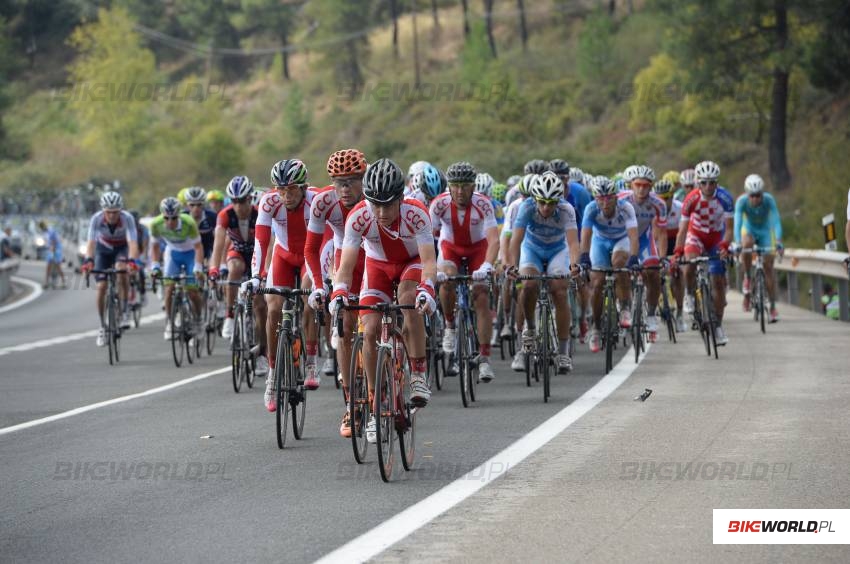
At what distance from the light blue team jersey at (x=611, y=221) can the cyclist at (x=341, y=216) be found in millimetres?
5139

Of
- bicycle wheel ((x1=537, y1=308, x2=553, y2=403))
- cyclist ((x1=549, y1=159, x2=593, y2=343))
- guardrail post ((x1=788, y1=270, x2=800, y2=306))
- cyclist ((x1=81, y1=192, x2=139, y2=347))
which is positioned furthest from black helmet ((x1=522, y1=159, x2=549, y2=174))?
guardrail post ((x1=788, y1=270, x2=800, y2=306))

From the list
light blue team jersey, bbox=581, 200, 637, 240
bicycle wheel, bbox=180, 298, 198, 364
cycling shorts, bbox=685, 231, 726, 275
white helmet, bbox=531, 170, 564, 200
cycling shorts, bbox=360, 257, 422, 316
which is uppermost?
white helmet, bbox=531, 170, 564, 200

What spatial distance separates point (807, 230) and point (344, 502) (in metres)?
28.4

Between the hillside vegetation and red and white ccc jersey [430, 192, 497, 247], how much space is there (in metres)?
34.1

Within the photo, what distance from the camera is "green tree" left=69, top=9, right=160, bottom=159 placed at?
101750 millimetres

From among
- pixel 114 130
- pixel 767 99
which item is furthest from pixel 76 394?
pixel 114 130

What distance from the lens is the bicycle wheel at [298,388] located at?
11.4 m

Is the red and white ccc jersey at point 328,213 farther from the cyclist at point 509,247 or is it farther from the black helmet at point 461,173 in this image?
the cyclist at point 509,247

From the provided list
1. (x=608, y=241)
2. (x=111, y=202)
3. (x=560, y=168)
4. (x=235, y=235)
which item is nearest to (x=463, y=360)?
(x=235, y=235)

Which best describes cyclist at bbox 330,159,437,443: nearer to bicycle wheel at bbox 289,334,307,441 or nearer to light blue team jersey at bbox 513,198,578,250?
bicycle wheel at bbox 289,334,307,441

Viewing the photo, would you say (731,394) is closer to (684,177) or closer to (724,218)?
(724,218)

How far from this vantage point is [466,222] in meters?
15.2

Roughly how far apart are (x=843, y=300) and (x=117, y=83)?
83.9 m

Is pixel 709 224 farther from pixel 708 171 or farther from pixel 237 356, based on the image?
pixel 237 356
